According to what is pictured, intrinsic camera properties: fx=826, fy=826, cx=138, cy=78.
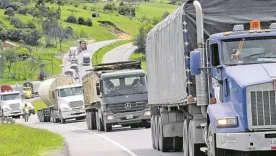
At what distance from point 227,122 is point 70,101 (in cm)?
4061

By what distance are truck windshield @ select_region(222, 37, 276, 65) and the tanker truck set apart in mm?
39164

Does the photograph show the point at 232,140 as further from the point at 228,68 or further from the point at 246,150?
the point at 228,68

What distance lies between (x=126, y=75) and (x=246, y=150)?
927 inches

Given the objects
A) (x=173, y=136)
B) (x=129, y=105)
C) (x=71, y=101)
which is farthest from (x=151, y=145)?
(x=71, y=101)

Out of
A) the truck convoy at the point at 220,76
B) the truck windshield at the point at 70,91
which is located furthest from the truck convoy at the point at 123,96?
the truck windshield at the point at 70,91

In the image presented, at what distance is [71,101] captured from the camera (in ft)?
179

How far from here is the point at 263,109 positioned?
46.0 ft

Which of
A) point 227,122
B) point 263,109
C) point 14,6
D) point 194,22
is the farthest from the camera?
point 14,6

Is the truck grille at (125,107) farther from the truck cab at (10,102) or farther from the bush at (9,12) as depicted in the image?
the bush at (9,12)

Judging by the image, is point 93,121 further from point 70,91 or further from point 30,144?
point 70,91

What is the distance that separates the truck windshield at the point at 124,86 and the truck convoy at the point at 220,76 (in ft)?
47.2

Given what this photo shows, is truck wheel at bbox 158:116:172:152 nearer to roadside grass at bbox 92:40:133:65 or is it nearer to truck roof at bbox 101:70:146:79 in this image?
truck roof at bbox 101:70:146:79

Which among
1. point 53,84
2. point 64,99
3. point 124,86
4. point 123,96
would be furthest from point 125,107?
point 53,84

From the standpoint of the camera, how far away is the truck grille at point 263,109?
13953 millimetres
